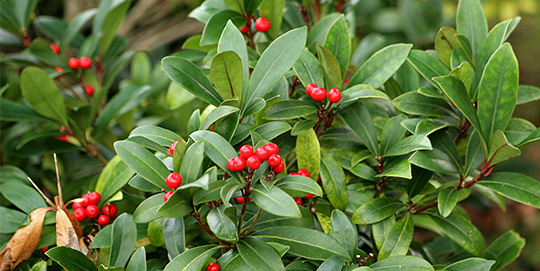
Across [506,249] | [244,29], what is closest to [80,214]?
[244,29]

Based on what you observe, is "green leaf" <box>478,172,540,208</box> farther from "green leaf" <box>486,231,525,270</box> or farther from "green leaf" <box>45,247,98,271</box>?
"green leaf" <box>45,247,98,271</box>

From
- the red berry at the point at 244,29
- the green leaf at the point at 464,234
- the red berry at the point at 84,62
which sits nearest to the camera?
the green leaf at the point at 464,234

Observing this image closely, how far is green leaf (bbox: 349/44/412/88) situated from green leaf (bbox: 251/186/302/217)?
400 mm

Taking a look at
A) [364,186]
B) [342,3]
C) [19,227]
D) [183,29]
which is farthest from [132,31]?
[364,186]

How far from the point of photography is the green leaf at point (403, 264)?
85 cm

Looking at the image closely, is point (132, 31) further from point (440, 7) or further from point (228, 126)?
point (228, 126)

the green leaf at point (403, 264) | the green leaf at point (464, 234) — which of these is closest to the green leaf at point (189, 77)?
the green leaf at point (403, 264)

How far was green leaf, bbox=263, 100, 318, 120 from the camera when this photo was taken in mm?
933

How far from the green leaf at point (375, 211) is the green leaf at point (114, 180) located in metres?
0.54

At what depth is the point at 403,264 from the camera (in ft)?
2.84

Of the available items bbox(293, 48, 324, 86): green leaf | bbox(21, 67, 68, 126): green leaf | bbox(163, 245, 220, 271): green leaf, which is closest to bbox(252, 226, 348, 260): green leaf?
bbox(163, 245, 220, 271): green leaf

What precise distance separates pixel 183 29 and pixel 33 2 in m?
1.38

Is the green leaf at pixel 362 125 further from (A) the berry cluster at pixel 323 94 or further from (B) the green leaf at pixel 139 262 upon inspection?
(B) the green leaf at pixel 139 262

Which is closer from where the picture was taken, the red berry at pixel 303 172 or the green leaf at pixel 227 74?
the green leaf at pixel 227 74
